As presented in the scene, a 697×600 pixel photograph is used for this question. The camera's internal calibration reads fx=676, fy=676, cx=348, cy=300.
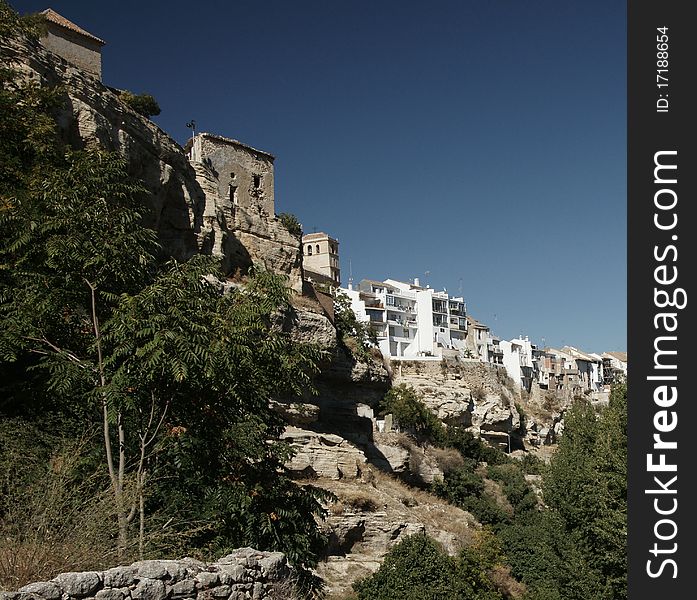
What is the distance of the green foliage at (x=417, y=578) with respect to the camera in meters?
15.5

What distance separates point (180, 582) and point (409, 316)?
66.5 metres

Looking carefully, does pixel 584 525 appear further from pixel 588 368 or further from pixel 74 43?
pixel 588 368

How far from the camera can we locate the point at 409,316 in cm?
7225

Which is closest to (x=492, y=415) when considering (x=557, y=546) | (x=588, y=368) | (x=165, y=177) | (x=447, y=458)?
(x=447, y=458)

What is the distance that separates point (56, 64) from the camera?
16688 millimetres

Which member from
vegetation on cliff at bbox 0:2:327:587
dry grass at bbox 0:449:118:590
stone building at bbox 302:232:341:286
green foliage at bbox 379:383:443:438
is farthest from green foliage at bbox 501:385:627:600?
stone building at bbox 302:232:341:286

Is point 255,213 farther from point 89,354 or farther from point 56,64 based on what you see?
point 89,354

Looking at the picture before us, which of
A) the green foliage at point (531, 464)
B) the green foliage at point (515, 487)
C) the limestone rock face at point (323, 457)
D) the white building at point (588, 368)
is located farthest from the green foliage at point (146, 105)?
the white building at point (588, 368)

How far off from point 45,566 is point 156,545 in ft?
5.32

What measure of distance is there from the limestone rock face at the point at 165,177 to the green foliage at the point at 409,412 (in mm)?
10519

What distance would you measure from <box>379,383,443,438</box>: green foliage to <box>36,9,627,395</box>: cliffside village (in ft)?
24.7
